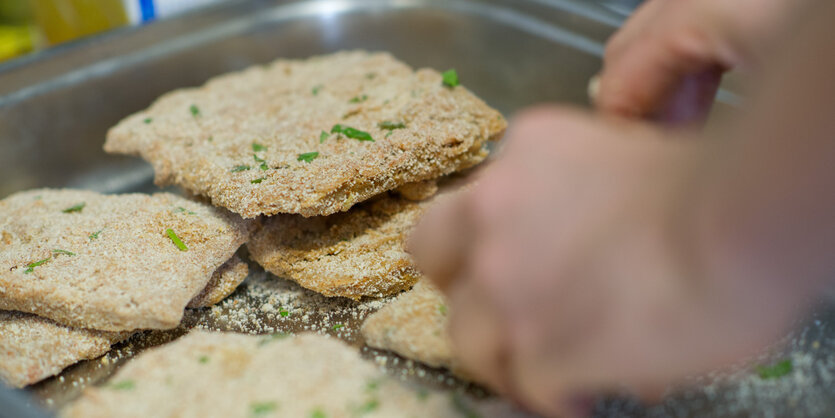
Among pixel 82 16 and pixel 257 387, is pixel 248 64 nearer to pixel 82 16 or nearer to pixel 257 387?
pixel 82 16

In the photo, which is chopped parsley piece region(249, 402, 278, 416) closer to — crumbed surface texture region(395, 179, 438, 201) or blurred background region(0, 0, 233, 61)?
crumbed surface texture region(395, 179, 438, 201)

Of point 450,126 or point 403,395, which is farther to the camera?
point 450,126

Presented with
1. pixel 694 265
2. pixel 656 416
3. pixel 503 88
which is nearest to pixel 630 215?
pixel 694 265

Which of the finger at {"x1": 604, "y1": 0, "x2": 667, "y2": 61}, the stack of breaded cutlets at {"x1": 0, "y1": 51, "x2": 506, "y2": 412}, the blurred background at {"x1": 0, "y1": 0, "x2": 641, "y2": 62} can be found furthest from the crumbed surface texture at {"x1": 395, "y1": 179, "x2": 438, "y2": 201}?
the blurred background at {"x1": 0, "y1": 0, "x2": 641, "y2": 62}

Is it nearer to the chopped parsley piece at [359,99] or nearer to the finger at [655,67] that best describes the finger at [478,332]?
the finger at [655,67]

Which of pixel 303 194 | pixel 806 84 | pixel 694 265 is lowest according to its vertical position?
pixel 303 194

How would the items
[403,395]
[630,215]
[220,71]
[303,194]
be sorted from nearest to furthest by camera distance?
[630,215], [403,395], [303,194], [220,71]

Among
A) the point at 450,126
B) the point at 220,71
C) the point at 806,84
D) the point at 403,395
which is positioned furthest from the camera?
the point at 220,71

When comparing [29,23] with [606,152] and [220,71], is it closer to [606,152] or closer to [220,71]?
[220,71]
